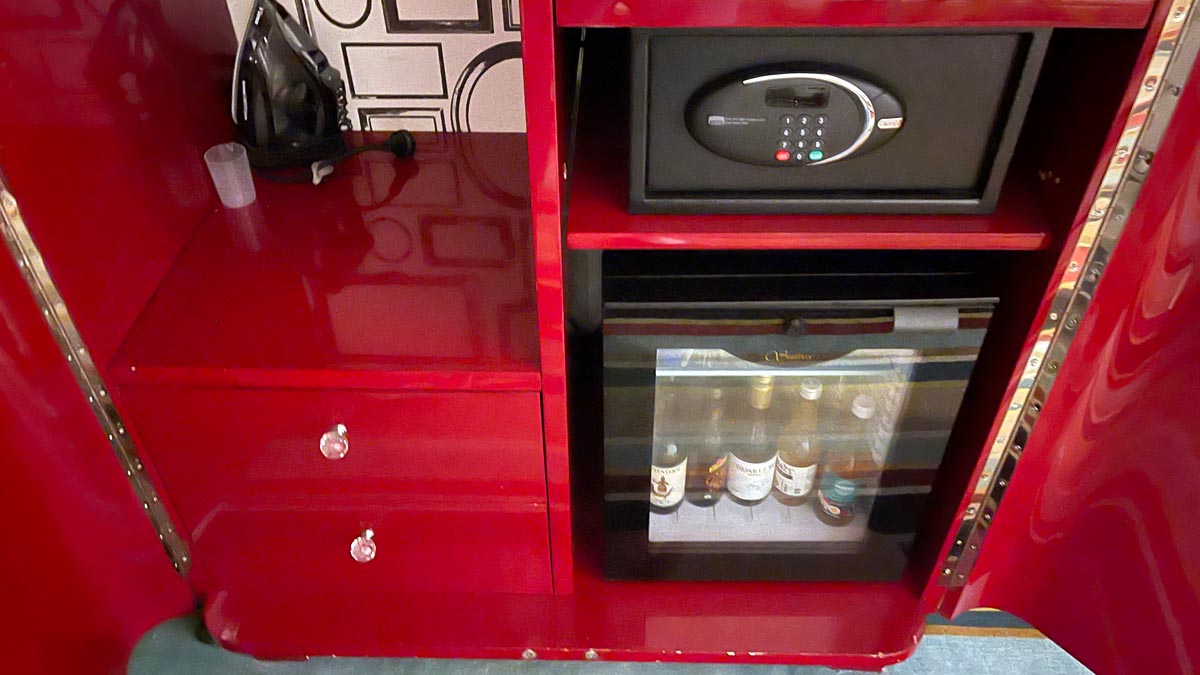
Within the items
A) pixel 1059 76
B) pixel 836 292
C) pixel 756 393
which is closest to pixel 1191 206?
pixel 1059 76

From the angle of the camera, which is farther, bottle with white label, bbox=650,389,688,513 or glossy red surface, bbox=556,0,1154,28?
bottle with white label, bbox=650,389,688,513

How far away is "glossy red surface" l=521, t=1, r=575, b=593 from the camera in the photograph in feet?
2.48

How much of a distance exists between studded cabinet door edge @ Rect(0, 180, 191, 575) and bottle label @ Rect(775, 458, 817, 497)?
2.55 ft

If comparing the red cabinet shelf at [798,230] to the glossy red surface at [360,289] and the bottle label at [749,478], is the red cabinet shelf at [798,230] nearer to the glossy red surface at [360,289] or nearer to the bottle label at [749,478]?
the glossy red surface at [360,289]

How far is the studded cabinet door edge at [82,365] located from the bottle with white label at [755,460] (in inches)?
28.2

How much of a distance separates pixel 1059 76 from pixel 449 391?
0.69 meters

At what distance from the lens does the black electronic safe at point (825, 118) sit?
0.80 metres

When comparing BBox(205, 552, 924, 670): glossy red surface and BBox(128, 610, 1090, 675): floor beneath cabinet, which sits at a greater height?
BBox(205, 552, 924, 670): glossy red surface

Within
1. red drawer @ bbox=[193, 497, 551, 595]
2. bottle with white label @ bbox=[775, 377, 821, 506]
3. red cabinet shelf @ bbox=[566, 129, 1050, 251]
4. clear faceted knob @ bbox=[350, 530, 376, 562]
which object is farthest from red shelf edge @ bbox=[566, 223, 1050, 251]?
clear faceted knob @ bbox=[350, 530, 376, 562]

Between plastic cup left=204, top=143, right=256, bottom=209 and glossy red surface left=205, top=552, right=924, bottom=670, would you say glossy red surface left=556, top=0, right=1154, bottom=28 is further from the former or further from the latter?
glossy red surface left=205, top=552, right=924, bottom=670

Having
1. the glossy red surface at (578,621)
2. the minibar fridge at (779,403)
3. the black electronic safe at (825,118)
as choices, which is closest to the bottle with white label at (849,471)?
the minibar fridge at (779,403)

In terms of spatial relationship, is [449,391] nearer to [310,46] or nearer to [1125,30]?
[310,46]

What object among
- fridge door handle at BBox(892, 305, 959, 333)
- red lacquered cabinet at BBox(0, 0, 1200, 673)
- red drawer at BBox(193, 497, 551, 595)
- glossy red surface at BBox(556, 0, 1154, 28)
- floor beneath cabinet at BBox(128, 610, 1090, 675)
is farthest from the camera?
floor beneath cabinet at BBox(128, 610, 1090, 675)

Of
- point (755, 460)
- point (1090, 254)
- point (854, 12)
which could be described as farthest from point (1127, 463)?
point (854, 12)
